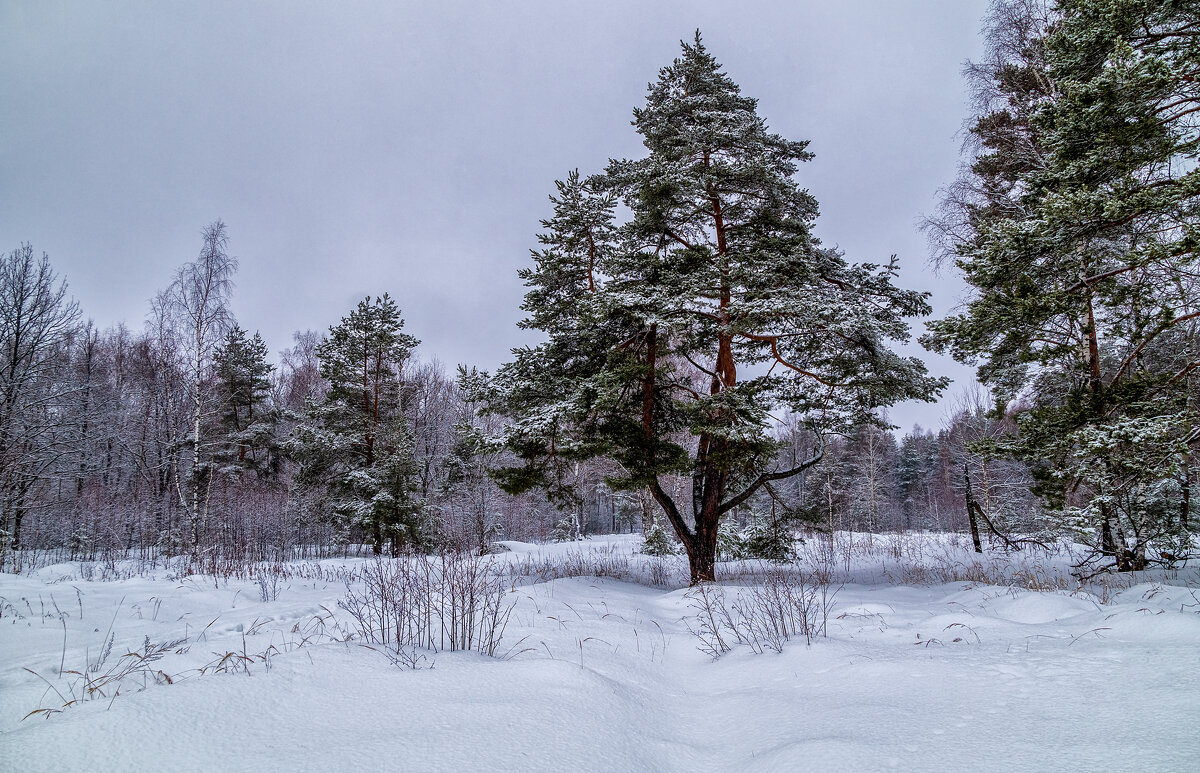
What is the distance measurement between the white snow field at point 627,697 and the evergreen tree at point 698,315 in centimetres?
384

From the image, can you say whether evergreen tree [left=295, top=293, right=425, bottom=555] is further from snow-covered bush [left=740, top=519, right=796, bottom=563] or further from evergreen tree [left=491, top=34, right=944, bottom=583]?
snow-covered bush [left=740, top=519, right=796, bottom=563]

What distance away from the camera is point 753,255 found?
859 centimetres

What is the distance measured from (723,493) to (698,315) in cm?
345

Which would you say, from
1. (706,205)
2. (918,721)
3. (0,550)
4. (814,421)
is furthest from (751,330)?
(0,550)

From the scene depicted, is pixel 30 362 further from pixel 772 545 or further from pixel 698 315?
pixel 772 545

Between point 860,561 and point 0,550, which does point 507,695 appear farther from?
point 0,550

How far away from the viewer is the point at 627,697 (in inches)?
116

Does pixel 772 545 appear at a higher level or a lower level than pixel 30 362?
lower

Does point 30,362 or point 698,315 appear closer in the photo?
point 698,315

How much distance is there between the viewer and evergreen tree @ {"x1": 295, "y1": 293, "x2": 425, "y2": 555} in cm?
1490

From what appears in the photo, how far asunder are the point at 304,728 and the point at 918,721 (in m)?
2.77

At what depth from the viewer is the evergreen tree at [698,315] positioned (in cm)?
798

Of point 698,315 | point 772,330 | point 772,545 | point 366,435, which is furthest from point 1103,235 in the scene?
point 366,435

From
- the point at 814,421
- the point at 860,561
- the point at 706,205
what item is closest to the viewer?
the point at 814,421
